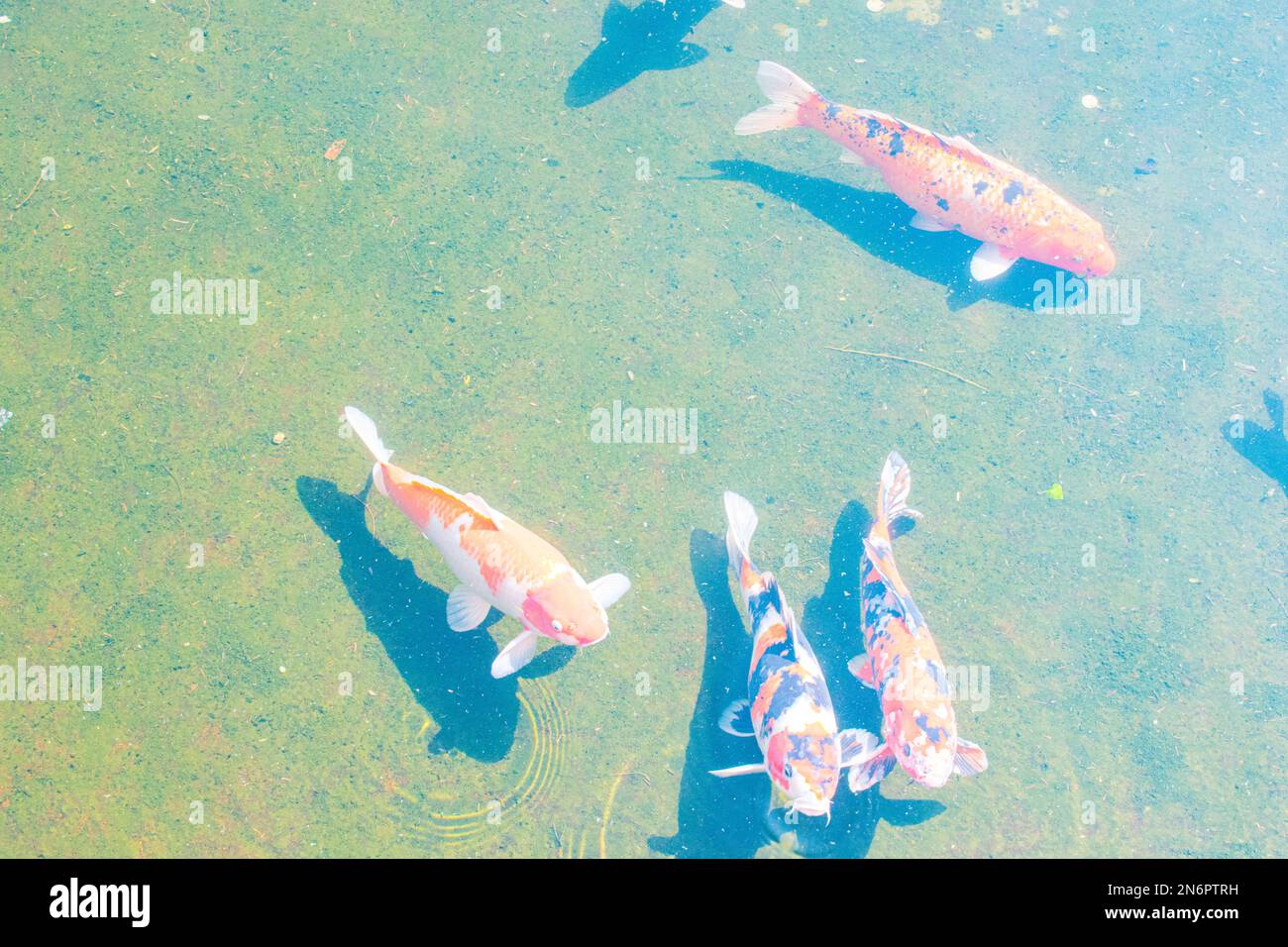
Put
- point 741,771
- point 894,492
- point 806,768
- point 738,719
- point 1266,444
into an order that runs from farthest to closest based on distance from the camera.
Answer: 1. point 1266,444
2. point 894,492
3. point 738,719
4. point 741,771
5. point 806,768

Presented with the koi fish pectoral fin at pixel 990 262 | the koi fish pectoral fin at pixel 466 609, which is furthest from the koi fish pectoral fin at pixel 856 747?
the koi fish pectoral fin at pixel 990 262

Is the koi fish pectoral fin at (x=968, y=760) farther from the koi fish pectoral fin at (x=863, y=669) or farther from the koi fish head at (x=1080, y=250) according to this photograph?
the koi fish head at (x=1080, y=250)

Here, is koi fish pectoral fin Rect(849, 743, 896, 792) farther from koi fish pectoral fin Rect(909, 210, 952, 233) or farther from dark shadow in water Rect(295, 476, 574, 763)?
koi fish pectoral fin Rect(909, 210, 952, 233)

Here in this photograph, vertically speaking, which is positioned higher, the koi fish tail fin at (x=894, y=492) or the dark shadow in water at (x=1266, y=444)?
the dark shadow in water at (x=1266, y=444)

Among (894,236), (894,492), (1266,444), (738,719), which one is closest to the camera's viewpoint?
(738,719)

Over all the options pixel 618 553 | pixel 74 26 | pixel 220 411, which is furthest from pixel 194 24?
pixel 618 553

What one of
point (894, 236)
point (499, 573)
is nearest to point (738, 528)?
point (499, 573)

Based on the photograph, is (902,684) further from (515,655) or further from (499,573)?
(499,573)

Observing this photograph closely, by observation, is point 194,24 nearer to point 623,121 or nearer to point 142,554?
point 623,121
